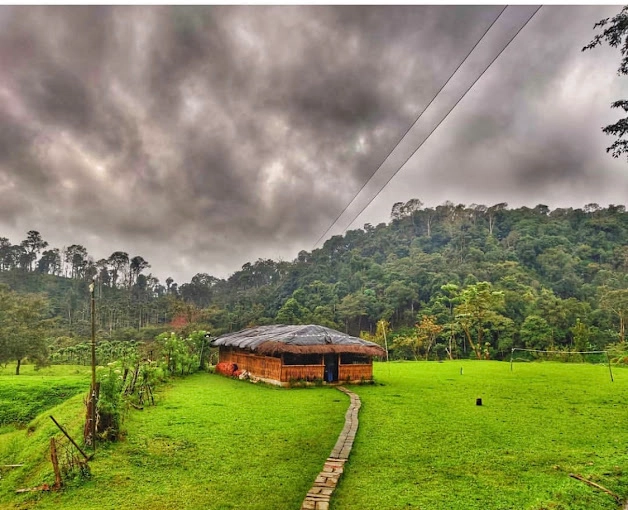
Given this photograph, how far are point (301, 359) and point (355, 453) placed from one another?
824 cm

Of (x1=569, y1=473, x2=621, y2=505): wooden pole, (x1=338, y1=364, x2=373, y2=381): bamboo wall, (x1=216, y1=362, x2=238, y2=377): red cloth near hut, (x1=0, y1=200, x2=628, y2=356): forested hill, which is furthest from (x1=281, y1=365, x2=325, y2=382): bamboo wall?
(x1=0, y1=200, x2=628, y2=356): forested hill

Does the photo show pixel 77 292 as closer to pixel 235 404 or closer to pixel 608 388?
pixel 235 404

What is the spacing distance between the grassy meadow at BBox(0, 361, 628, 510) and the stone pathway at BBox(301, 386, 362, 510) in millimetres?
132

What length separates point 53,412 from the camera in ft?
39.8

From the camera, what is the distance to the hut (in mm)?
14414

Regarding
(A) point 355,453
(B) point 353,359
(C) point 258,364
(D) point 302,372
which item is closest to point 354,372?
(B) point 353,359

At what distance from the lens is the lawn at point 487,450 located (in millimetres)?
5133

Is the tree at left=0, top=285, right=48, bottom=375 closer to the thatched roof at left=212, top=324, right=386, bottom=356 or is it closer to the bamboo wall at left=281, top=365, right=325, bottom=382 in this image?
the thatched roof at left=212, top=324, right=386, bottom=356

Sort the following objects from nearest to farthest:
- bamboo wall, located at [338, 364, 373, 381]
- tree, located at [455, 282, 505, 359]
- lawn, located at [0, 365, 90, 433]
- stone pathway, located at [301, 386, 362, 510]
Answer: stone pathway, located at [301, 386, 362, 510], lawn, located at [0, 365, 90, 433], bamboo wall, located at [338, 364, 373, 381], tree, located at [455, 282, 505, 359]

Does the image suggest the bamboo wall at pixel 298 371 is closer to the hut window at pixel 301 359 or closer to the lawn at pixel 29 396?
the hut window at pixel 301 359

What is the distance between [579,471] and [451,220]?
59919 mm

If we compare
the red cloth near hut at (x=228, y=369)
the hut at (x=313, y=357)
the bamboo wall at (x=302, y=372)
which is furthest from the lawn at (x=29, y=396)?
the bamboo wall at (x=302, y=372)

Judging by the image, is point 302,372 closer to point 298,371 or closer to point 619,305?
point 298,371

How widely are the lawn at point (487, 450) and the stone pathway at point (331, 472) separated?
5.1 inches
